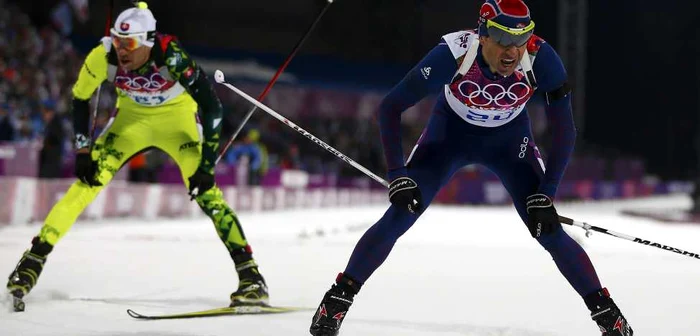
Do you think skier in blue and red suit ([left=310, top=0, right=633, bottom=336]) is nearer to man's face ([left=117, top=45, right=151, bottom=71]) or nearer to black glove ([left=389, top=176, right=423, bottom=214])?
black glove ([left=389, top=176, right=423, bottom=214])

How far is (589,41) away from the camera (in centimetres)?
3988

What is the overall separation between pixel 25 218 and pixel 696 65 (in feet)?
110

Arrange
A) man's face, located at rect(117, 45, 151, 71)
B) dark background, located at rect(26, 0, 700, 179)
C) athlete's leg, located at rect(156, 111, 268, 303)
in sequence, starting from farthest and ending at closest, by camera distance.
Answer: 1. dark background, located at rect(26, 0, 700, 179)
2. athlete's leg, located at rect(156, 111, 268, 303)
3. man's face, located at rect(117, 45, 151, 71)

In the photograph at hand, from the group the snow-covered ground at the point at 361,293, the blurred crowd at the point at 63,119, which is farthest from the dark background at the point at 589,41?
the snow-covered ground at the point at 361,293

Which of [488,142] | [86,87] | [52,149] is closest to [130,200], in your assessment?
[52,149]

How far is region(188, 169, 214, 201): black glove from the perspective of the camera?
246 inches

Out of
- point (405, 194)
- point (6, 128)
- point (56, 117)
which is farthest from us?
point (6, 128)

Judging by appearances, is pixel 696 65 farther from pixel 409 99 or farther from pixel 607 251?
pixel 409 99

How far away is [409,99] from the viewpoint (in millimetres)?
4762

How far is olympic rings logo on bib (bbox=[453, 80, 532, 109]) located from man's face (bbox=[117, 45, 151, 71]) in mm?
2099

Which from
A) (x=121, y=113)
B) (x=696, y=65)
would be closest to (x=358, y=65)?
(x=696, y=65)

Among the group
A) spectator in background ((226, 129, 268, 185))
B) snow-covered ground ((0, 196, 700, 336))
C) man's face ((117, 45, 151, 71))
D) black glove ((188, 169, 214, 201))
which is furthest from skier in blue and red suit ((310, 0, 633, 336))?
spectator in background ((226, 129, 268, 185))

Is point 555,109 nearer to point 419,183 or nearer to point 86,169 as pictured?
point 419,183

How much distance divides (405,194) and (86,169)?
2.37 metres
